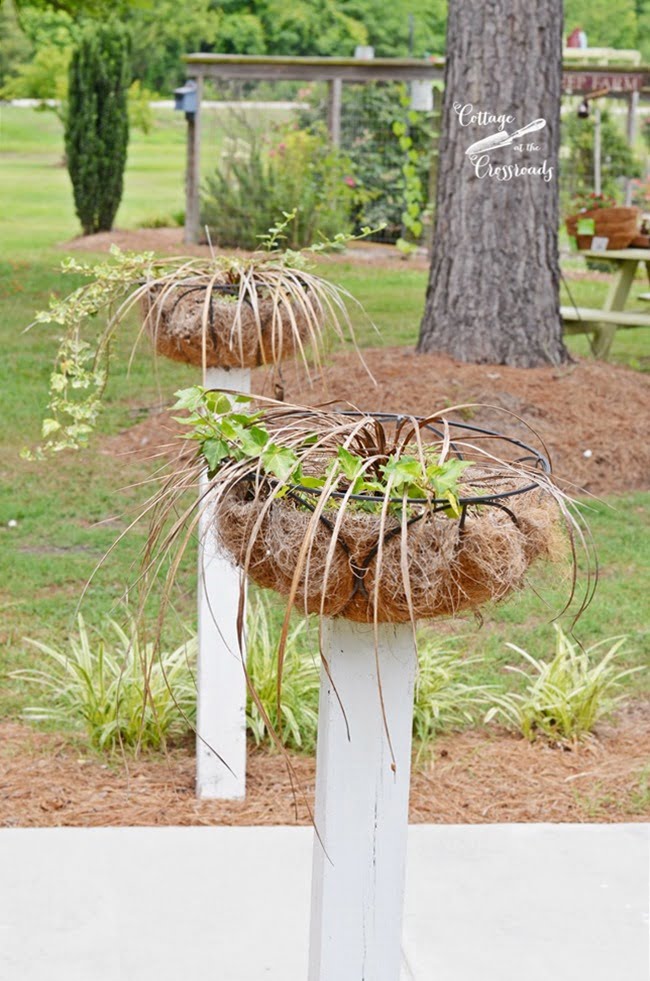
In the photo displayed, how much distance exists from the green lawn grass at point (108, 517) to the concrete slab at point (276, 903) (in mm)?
701

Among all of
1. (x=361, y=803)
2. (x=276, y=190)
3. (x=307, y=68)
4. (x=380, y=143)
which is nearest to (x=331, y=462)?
(x=361, y=803)

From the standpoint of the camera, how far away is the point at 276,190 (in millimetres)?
14000

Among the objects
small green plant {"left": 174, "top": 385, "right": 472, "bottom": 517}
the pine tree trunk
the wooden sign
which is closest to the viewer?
small green plant {"left": 174, "top": 385, "right": 472, "bottom": 517}

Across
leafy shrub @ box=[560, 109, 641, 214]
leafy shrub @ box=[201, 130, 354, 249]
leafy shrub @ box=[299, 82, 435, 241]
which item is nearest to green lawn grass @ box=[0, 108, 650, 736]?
leafy shrub @ box=[201, 130, 354, 249]

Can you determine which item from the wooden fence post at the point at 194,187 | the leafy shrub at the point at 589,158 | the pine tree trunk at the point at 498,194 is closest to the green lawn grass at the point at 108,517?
the pine tree trunk at the point at 498,194

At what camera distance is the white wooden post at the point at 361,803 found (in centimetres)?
216

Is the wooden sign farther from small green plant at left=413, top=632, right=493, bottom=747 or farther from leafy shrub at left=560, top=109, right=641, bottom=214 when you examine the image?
small green plant at left=413, top=632, right=493, bottom=747

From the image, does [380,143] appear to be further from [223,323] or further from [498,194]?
[223,323]

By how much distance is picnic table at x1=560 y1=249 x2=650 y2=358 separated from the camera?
931cm

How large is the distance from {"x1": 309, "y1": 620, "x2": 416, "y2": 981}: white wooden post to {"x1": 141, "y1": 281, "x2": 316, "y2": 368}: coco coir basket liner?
4.86 ft

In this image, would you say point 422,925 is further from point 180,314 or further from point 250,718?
point 180,314

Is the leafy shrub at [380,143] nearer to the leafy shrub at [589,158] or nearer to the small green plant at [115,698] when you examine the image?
the leafy shrub at [589,158]

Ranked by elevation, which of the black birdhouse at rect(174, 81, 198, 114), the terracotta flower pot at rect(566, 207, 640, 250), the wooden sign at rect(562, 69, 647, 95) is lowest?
the terracotta flower pot at rect(566, 207, 640, 250)

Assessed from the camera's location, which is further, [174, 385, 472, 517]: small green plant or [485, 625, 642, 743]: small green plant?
[485, 625, 642, 743]: small green plant
